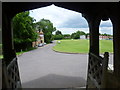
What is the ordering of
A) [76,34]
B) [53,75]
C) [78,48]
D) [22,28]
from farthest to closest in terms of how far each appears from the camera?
[76,34] → [78,48] → [22,28] → [53,75]

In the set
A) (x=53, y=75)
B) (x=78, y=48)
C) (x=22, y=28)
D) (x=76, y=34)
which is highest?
(x=76, y=34)

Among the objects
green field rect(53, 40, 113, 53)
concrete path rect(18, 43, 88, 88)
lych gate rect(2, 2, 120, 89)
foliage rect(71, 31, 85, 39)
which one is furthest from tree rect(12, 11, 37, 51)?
foliage rect(71, 31, 85, 39)

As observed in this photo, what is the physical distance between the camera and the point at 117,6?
2689mm

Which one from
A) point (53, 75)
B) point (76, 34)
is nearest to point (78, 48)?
point (53, 75)

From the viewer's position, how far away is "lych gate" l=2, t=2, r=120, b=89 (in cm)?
252

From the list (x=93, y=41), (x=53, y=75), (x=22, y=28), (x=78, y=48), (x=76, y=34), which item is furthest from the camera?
(x=76, y=34)

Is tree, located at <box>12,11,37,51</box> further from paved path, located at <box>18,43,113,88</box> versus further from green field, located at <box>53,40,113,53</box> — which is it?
paved path, located at <box>18,43,113,88</box>

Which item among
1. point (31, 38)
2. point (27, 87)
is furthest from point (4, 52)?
point (31, 38)

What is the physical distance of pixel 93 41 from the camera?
4035 mm

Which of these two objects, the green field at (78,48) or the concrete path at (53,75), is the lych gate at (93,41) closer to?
the concrete path at (53,75)

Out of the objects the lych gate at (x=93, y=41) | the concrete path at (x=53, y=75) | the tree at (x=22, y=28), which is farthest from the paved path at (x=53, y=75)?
the tree at (x=22, y=28)

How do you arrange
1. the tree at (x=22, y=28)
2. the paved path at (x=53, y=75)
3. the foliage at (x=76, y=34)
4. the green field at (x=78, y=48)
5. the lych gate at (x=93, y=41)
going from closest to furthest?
the lych gate at (x=93, y=41)
the paved path at (x=53, y=75)
the tree at (x=22, y=28)
the green field at (x=78, y=48)
the foliage at (x=76, y=34)

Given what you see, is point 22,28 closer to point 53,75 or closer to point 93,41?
point 53,75

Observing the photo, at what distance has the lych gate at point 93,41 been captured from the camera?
8.28ft
